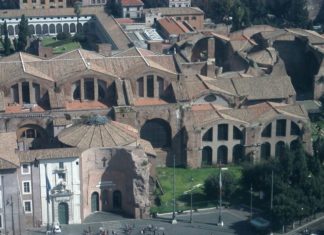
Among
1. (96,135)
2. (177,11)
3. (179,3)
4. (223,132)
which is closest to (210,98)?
(223,132)

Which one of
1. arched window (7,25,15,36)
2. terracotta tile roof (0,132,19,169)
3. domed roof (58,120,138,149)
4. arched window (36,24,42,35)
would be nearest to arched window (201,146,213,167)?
domed roof (58,120,138,149)

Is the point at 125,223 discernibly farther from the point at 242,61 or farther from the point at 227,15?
the point at 227,15

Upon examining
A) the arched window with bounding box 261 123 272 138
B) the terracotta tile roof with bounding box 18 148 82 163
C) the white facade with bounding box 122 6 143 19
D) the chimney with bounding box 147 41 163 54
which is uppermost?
the white facade with bounding box 122 6 143 19

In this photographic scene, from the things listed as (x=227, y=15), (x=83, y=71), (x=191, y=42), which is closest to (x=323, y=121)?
(x=191, y=42)

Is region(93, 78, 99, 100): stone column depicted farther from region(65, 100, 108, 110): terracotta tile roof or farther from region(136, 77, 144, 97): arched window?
region(136, 77, 144, 97): arched window

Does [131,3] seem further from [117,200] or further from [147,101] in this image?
[117,200]

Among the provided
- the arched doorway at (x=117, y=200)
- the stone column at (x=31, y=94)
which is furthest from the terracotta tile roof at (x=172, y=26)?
the arched doorway at (x=117, y=200)
